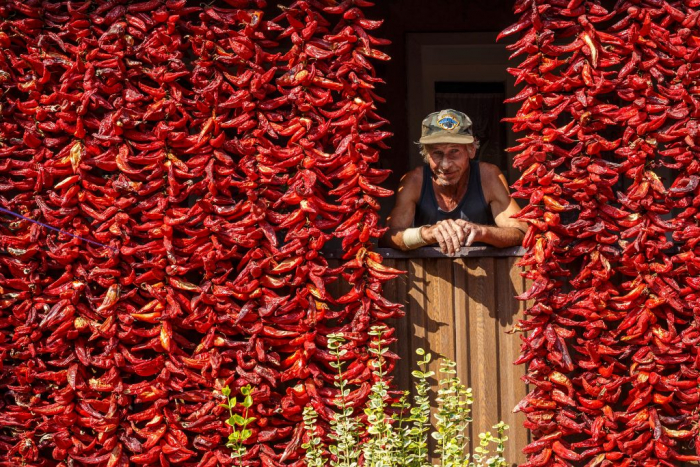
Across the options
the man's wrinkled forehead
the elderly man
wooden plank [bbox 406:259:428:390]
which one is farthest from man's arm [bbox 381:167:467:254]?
the man's wrinkled forehead

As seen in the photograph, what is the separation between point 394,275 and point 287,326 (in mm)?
579

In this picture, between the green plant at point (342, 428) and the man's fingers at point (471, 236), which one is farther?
the man's fingers at point (471, 236)

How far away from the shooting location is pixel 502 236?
174 inches

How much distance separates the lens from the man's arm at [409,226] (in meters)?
4.28

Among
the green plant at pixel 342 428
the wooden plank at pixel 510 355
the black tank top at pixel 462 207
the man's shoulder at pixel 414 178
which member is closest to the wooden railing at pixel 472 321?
the wooden plank at pixel 510 355

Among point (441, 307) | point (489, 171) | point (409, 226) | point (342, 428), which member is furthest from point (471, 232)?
point (342, 428)

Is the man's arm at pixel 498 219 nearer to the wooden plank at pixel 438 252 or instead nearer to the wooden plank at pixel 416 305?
the wooden plank at pixel 438 252

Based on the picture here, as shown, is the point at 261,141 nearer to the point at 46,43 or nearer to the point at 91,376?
the point at 46,43

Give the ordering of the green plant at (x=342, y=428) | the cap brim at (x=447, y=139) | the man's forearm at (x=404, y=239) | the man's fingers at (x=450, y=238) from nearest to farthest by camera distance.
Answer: the green plant at (x=342, y=428) → the man's fingers at (x=450, y=238) → the man's forearm at (x=404, y=239) → the cap brim at (x=447, y=139)

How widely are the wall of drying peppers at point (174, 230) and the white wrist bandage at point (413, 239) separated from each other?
190 mm

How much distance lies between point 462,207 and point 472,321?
29.9 inches

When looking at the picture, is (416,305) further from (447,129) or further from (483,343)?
(447,129)

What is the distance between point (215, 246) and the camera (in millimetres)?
4320

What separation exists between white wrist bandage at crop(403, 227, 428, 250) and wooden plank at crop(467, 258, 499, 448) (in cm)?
26
